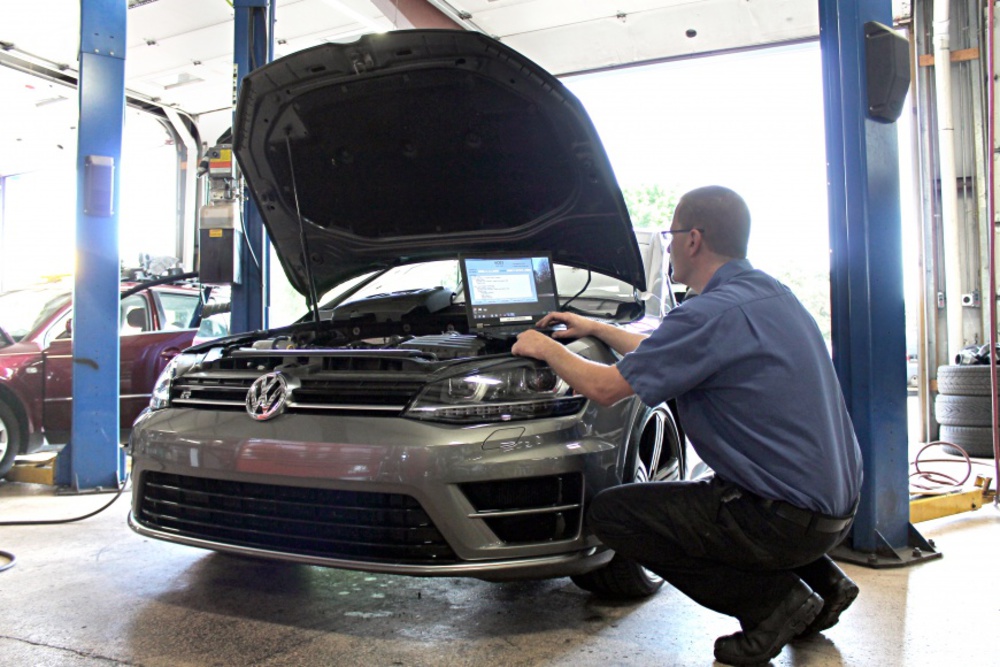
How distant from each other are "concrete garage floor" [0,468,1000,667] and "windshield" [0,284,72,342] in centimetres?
239

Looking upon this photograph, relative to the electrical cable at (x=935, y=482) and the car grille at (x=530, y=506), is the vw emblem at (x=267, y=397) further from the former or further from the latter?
the electrical cable at (x=935, y=482)

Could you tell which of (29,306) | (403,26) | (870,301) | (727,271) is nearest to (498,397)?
(727,271)

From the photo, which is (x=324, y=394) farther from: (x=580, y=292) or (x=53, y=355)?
(x=53, y=355)

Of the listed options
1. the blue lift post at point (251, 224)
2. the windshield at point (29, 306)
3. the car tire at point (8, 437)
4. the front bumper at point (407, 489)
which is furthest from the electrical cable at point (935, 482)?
the windshield at point (29, 306)

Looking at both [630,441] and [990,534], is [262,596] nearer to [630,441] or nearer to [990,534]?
[630,441]

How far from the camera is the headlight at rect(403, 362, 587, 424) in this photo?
1985mm

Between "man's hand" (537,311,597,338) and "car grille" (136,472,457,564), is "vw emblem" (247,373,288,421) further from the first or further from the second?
"man's hand" (537,311,597,338)

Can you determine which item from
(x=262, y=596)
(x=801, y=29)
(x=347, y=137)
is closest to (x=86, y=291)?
(x=347, y=137)

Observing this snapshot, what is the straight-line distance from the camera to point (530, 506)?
1.98m

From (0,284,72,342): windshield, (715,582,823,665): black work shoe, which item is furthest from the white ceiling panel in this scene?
(715,582,823,665): black work shoe

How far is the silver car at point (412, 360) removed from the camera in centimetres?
195

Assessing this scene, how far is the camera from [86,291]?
4281mm

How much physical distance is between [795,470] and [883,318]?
53.3 inches

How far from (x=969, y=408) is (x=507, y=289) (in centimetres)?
486
